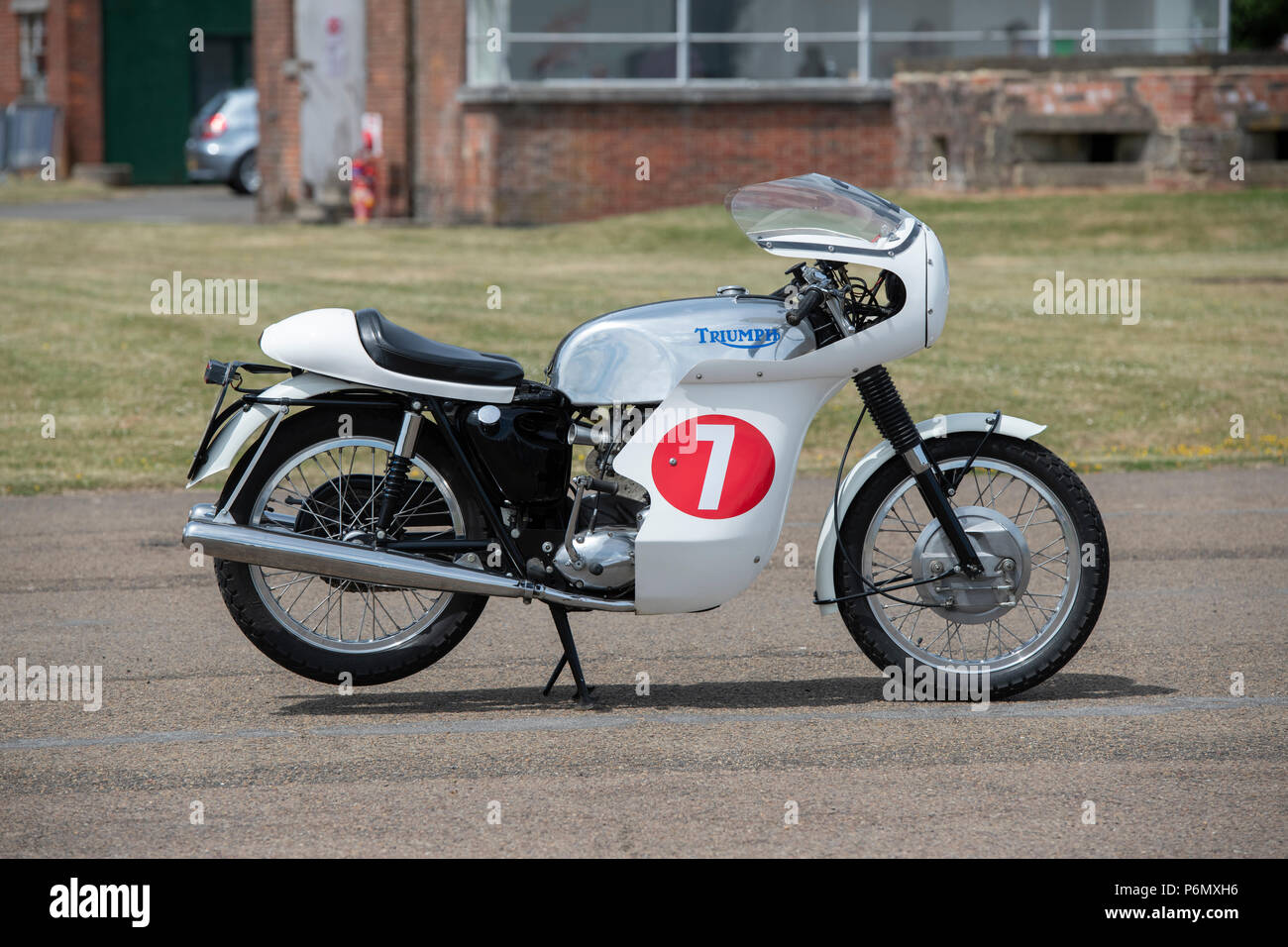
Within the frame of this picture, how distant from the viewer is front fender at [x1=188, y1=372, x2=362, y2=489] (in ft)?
18.1

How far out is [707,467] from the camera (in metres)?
5.46

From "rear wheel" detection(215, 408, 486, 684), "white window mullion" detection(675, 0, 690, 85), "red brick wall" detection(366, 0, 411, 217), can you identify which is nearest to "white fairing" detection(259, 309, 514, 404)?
"rear wheel" detection(215, 408, 486, 684)

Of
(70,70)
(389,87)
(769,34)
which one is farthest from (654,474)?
(70,70)

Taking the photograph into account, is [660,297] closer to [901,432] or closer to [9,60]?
[901,432]

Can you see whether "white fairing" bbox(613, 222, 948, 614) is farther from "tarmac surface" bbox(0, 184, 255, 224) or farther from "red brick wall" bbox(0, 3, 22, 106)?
"red brick wall" bbox(0, 3, 22, 106)

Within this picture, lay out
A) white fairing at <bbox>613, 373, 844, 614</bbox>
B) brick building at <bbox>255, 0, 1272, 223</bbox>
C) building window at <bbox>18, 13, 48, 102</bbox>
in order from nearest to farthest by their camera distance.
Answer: white fairing at <bbox>613, 373, 844, 614</bbox>
brick building at <bbox>255, 0, 1272, 223</bbox>
building window at <bbox>18, 13, 48, 102</bbox>

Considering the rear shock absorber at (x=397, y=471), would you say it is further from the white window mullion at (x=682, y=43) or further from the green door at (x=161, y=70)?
the green door at (x=161, y=70)

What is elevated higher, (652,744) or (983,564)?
(983,564)

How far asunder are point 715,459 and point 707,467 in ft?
0.11

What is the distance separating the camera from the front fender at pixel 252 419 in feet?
18.1

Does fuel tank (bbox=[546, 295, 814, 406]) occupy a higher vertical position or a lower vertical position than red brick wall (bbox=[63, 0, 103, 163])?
lower

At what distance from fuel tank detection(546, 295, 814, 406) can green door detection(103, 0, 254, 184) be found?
3660 centimetres

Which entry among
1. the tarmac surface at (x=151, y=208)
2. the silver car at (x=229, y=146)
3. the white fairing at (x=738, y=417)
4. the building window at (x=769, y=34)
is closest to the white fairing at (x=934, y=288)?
the white fairing at (x=738, y=417)

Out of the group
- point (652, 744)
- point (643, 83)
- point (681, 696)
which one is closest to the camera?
point (652, 744)
